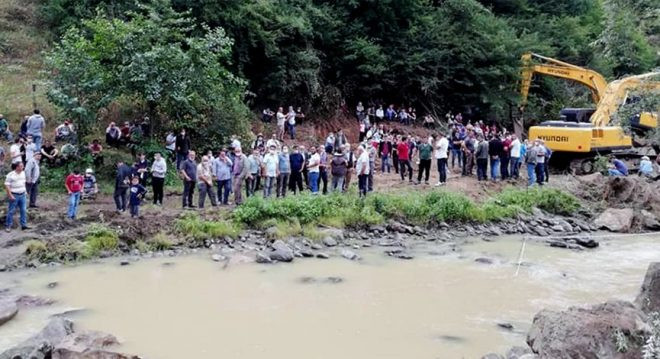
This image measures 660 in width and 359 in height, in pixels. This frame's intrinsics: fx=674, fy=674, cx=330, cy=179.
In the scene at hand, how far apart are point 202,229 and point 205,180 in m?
1.91

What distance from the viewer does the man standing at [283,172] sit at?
1933 cm

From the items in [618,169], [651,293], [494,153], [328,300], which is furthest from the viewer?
[618,169]

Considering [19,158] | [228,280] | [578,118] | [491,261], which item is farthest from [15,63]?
[578,118]

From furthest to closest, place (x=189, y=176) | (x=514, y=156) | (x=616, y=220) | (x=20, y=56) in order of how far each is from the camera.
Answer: (x=20, y=56), (x=514, y=156), (x=616, y=220), (x=189, y=176)

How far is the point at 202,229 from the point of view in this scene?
1650cm

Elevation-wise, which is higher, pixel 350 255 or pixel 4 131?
pixel 4 131

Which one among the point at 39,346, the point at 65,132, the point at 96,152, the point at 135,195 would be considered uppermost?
the point at 65,132

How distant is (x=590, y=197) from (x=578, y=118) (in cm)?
702

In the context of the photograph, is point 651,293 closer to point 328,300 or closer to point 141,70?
point 328,300

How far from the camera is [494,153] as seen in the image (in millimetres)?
22656

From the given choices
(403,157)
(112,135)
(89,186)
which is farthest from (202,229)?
(403,157)

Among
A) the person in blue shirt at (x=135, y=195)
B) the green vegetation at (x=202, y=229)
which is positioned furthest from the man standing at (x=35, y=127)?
the green vegetation at (x=202, y=229)

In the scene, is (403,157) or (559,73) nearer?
(403,157)

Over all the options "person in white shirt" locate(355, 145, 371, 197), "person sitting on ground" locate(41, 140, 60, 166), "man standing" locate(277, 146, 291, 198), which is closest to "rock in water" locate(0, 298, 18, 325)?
"person sitting on ground" locate(41, 140, 60, 166)
